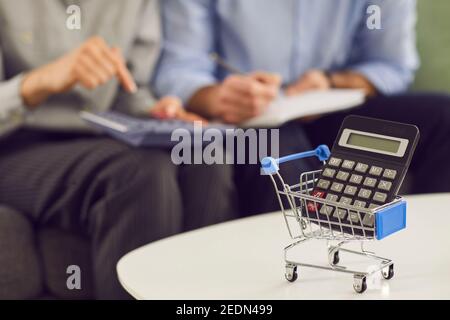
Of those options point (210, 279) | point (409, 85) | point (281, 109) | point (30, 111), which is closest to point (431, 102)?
point (409, 85)

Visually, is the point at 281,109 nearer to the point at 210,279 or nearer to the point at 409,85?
the point at 409,85

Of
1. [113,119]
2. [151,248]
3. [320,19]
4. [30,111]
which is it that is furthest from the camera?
[320,19]

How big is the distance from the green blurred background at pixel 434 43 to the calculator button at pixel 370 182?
1048 millimetres

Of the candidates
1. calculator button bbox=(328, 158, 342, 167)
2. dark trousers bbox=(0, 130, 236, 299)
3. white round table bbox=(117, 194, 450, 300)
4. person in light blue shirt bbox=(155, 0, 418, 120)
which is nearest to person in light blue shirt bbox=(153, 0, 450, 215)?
person in light blue shirt bbox=(155, 0, 418, 120)

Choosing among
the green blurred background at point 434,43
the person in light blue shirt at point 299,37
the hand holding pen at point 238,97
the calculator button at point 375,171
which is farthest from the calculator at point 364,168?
the green blurred background at point 434,43

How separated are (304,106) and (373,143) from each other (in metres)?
0.62

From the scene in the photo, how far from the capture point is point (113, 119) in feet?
5.15

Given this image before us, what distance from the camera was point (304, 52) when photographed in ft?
6.28

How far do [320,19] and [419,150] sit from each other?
0.37 metres

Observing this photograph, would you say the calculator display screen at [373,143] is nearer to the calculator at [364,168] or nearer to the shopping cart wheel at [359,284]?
the calculator at [364,168]

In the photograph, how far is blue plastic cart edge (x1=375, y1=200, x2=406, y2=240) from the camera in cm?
95

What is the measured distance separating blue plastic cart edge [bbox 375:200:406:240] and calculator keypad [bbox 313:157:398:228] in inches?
0.4

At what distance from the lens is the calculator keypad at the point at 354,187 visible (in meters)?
0.96
